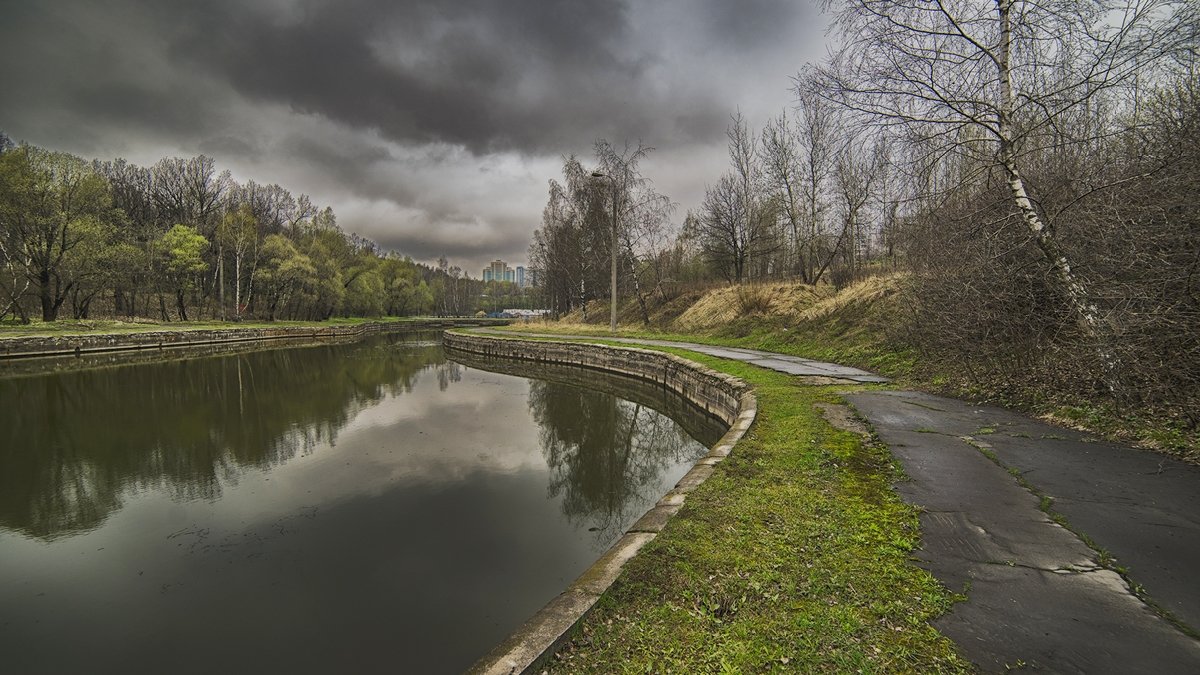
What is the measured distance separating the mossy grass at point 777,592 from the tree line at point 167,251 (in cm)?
3904

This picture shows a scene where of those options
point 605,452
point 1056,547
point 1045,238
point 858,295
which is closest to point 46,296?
point 605,452

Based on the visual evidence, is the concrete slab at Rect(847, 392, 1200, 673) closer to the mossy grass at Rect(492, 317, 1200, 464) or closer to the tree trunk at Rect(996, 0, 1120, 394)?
the mossy grass at Rect(492, 317, 1200, 464)

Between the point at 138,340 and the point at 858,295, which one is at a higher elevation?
the point at 858,295

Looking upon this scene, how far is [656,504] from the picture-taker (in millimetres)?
4445

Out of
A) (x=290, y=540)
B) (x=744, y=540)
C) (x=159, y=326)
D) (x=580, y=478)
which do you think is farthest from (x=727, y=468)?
(x=159, y=326)

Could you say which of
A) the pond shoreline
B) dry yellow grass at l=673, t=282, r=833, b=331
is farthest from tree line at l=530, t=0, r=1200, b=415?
the pond shoreline

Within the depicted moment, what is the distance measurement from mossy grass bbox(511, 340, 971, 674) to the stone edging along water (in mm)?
96

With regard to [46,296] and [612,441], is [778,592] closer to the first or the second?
[612,441]

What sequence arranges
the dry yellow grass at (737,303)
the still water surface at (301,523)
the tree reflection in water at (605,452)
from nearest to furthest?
the still water surface at (301,523), the tree reflection in water at (605,452), the dry yellow grass at (737,303)

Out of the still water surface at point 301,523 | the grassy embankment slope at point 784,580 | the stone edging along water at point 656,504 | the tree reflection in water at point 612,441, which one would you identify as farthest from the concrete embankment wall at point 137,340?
the grassy embankment slope at point 784,580

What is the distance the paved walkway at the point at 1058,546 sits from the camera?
6.75 feet

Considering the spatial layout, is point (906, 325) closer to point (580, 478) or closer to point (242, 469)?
point (580, 478)

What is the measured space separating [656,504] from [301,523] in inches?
158

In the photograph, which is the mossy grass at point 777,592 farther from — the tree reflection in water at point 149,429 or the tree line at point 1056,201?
the tree reflection in water at point 149,429
